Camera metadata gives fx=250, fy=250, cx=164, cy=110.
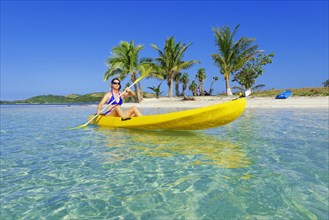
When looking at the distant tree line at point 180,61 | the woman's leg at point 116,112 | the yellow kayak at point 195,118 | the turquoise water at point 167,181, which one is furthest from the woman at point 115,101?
the distant tree line at point 180,61

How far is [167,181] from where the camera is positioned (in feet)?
12.5

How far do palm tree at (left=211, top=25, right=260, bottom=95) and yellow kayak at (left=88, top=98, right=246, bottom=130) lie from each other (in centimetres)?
2681

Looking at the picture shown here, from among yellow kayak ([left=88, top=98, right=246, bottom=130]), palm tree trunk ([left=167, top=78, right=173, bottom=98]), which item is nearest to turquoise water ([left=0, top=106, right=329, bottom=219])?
yellow kayak ([left=88, top=98, right=246, bottom=130])

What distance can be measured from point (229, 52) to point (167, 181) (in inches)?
1258

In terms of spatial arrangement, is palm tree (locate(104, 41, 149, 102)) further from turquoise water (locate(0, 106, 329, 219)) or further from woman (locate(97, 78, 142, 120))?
turquoise water (locate(0, 106, 329, 219))

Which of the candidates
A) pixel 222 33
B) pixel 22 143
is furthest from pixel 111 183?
pixel 222 33

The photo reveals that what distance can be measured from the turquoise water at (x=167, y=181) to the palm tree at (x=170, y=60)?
30.5m

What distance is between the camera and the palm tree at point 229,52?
33.0 m

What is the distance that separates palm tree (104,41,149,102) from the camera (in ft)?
106

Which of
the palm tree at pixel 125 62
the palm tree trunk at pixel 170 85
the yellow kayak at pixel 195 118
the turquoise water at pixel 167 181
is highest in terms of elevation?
the palm tree at pixel 125 62

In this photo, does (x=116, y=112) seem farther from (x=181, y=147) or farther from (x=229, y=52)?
(x=229, y=52)

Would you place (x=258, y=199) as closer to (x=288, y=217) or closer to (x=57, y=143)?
(x=288, y=217)

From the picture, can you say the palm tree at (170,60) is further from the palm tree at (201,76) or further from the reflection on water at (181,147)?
the reflection on water at (181,147)

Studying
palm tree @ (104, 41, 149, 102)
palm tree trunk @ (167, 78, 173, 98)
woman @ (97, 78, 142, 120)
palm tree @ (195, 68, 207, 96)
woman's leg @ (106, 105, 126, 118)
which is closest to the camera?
woman @ (97, 78, 142, 120)
